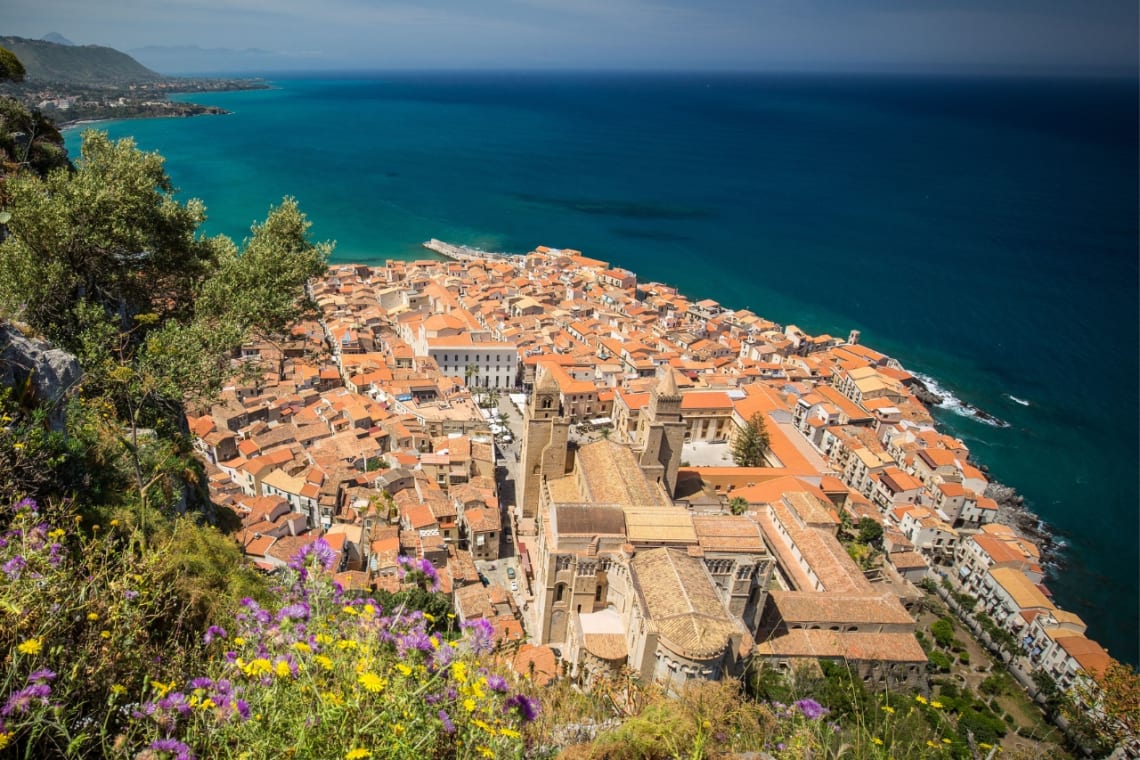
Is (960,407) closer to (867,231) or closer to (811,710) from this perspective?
(867,231)

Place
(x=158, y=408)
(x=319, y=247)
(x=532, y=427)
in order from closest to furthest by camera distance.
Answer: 1. (x=158, y=408)
2. (x=319, y=247)
3. (x=532, y=427)

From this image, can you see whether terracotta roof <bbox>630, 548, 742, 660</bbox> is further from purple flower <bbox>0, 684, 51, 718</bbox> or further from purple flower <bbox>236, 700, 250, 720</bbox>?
purple flower <bbox>0, 684, 51, 718</bbox>

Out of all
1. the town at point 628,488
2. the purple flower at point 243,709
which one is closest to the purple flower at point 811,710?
the town at point 628,488

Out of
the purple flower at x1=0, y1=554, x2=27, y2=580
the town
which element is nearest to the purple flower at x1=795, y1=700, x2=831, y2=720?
the town

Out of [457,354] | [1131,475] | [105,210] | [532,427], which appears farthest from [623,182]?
[105,210]

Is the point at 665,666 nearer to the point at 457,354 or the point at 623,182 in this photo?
the point at 457,354

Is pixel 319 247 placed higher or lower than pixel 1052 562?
higher
